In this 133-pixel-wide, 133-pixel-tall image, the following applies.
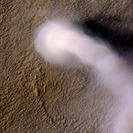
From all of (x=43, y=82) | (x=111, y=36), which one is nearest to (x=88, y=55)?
(x=111, y=36)

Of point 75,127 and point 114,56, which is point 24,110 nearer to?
point 75,127

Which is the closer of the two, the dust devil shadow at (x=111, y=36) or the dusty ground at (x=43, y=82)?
the dusty ground at (x=43, y=82)

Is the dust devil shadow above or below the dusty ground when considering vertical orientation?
above

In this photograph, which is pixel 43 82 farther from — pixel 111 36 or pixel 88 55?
pixel 111 36

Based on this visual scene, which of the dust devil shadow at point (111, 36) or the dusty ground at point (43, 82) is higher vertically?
the dust devil shadow at point (111, 36)

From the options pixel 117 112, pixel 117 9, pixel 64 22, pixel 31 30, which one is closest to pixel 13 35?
pixel 31 30

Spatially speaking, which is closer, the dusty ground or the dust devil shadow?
the dusty ground
